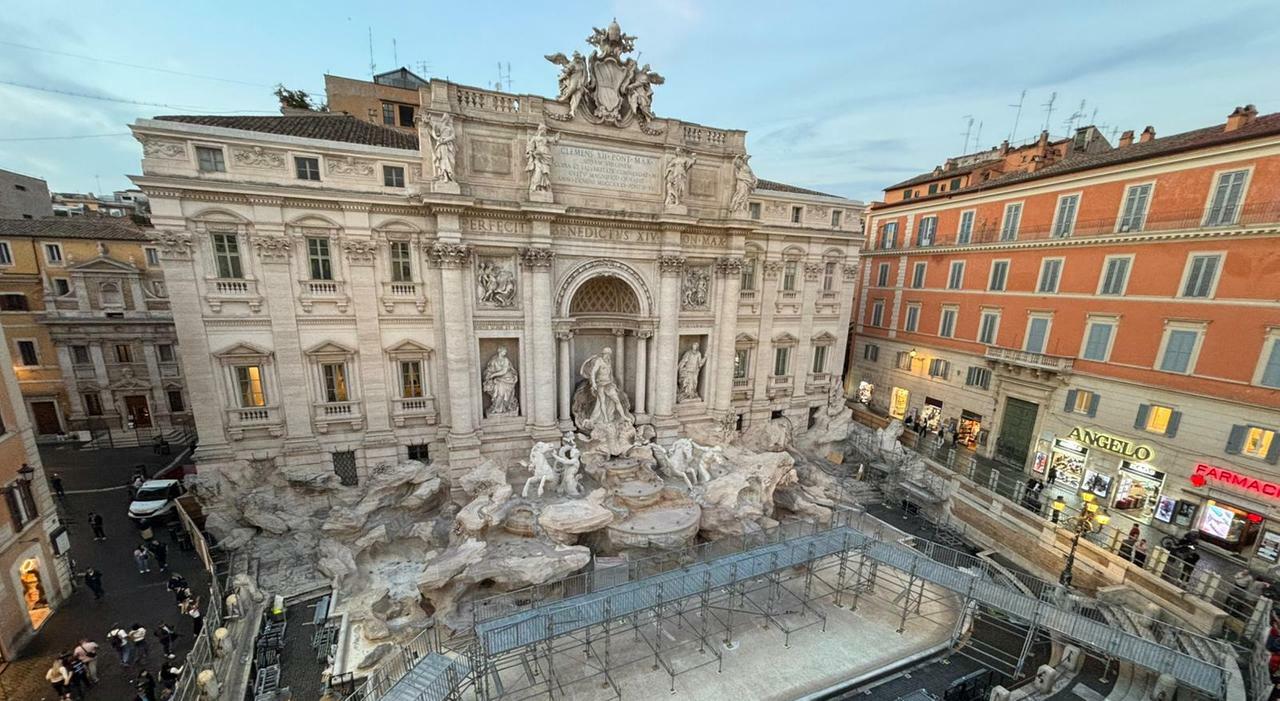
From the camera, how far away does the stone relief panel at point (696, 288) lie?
2233 centimetres

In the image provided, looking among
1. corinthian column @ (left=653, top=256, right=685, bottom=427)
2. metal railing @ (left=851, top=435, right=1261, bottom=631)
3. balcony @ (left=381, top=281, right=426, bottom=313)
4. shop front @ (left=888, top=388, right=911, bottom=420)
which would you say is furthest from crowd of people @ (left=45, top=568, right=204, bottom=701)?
shop front @ (left=888, top=388, right=911, bottom=420)

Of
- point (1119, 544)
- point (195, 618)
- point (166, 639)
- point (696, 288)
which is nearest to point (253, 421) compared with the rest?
point (195, 618)

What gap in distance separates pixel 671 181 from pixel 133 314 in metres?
30.2

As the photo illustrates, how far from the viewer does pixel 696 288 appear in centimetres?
2258

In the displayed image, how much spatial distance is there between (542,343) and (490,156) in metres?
7.63

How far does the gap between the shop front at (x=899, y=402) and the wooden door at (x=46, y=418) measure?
48.8 metres

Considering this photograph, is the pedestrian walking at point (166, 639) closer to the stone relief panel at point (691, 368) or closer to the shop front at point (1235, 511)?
the stone relief panel at point (691, 368)

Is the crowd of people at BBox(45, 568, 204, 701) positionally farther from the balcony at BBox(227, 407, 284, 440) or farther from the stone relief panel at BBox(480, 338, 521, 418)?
the stone relief panel at BBox(480, 338, 521, 418)

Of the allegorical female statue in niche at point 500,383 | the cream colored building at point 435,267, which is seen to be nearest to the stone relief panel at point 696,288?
the cream colored building at point 435,267

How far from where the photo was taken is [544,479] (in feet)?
56.6

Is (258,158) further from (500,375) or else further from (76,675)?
(76,675)

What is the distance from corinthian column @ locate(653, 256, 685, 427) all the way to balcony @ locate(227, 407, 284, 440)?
15370mm

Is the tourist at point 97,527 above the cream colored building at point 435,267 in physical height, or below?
below

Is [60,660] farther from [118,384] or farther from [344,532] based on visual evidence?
[118,384]
